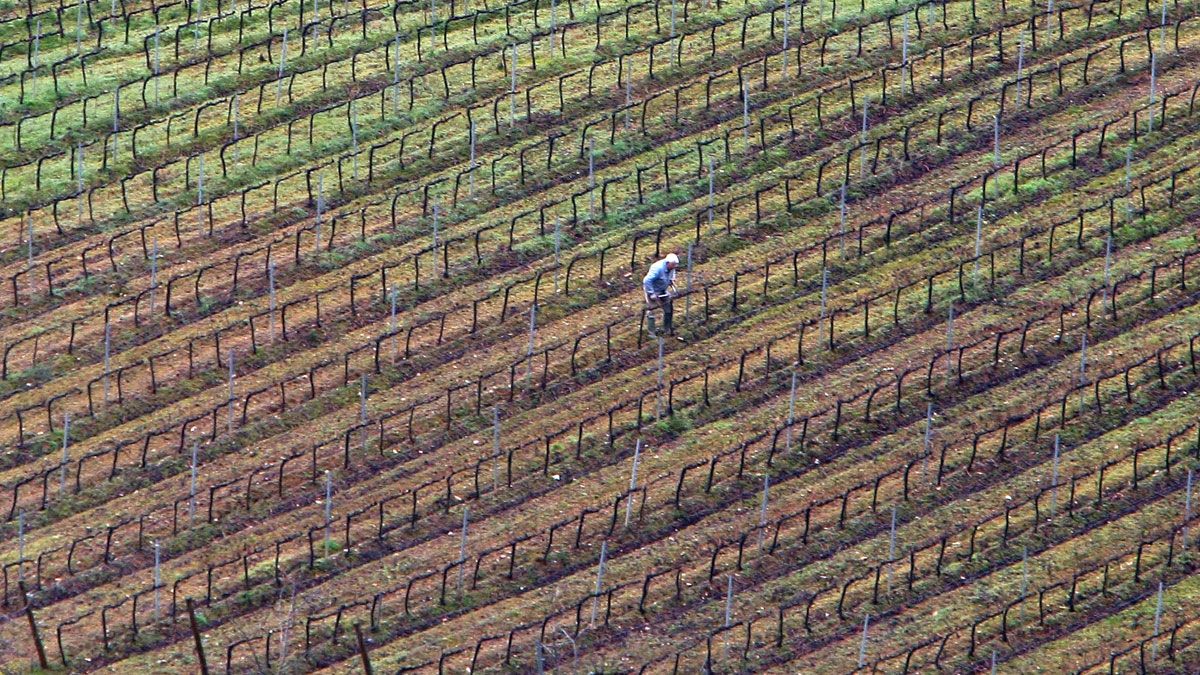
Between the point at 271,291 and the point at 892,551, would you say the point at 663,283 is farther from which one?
the point at 892,551

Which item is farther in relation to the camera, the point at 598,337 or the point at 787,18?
the point at 787,18

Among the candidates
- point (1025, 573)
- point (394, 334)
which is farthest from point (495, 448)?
point (1025, 573)

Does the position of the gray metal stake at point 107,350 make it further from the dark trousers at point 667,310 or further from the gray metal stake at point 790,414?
the gray metal stake at point 790,414

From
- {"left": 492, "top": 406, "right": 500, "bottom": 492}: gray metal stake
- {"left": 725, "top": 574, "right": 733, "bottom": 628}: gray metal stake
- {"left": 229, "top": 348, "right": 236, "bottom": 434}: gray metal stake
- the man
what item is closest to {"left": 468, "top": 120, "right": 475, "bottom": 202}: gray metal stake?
the man

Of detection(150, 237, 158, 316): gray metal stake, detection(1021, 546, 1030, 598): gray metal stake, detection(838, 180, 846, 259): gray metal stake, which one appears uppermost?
detection(150, 237, 158, 316): gray metal stake

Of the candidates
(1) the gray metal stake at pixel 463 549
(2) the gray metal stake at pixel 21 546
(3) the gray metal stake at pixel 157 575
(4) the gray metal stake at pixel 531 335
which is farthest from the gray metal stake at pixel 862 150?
(2) the gray metal stake at pixel 21 546

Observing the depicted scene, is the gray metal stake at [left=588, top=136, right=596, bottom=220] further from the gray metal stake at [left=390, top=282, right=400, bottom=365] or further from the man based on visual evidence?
the gray metal stake at [left=390, top=282, right=400, bottom=365]
